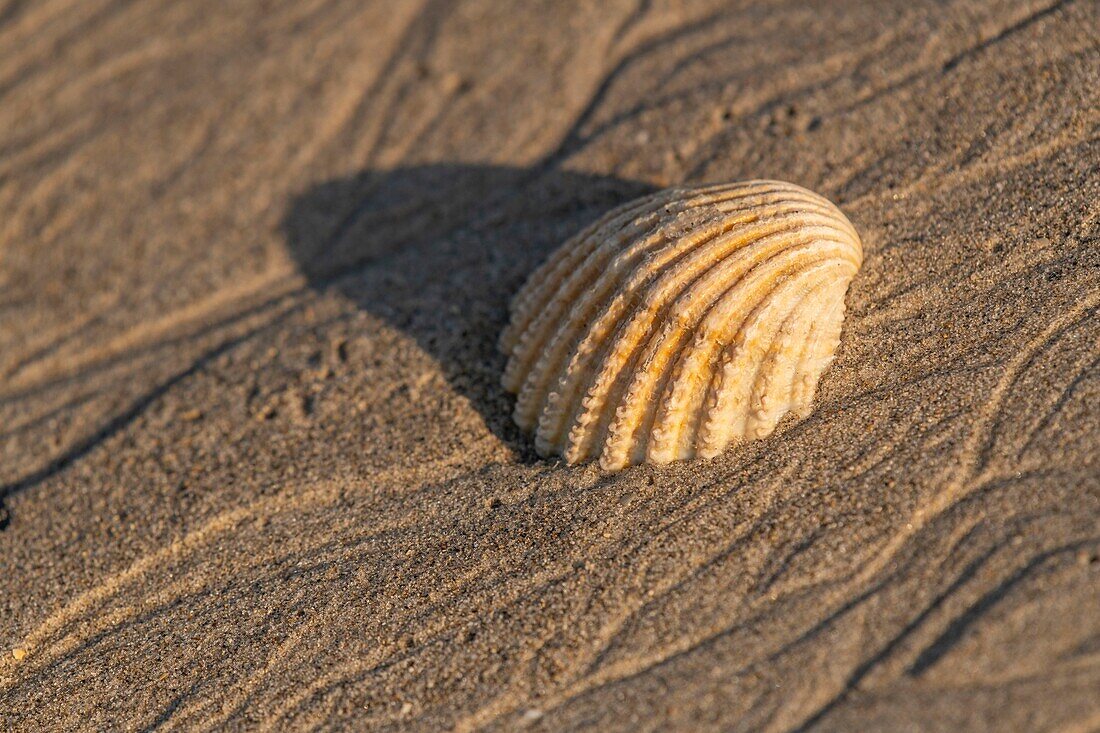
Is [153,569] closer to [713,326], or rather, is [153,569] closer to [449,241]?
[449,241]

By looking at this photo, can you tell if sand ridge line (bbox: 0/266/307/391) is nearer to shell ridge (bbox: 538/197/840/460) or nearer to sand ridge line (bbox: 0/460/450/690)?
sand ridge line (bbox: 0/460/450/690)

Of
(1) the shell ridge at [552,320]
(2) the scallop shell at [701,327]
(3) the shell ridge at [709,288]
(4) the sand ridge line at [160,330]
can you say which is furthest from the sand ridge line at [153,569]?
(4) the sand ridge line at [160,330]

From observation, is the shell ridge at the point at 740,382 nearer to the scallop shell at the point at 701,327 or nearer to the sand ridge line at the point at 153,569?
the scallop shell at the point at 701,327

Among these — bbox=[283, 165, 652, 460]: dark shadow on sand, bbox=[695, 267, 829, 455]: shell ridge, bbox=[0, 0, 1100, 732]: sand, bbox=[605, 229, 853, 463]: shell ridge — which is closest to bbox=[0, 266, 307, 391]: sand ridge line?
bbox=[0, 0, 1100, 732]: sand

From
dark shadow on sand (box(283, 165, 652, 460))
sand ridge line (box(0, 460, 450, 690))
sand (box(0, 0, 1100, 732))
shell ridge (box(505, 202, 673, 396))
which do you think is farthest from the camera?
dark shadow on sand (box(283, 165, 652, 460))

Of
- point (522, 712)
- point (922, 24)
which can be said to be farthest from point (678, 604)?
point (922, 24)

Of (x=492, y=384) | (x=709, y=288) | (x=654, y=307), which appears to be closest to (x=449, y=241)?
(x=492, y=384)

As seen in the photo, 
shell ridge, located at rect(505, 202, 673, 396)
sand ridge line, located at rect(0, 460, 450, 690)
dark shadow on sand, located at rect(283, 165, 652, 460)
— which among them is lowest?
sand ridge line, located at rect(0, 460, 450, 690)

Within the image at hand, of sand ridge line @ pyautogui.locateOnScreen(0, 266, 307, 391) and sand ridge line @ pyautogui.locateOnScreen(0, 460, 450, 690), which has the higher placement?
sand ridge line @ pyautogui.locateOnScreen(0, 266, 307, 391)
